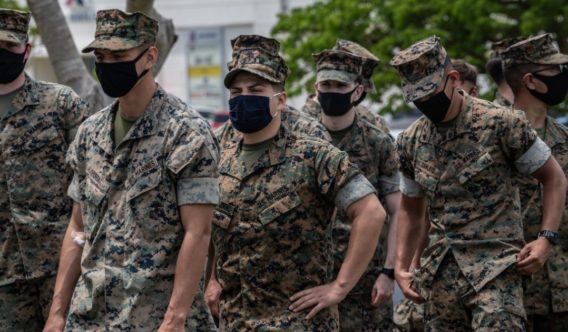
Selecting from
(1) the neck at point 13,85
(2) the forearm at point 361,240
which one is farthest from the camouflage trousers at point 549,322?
(1) the neck at point 13,85

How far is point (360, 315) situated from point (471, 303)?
69.4 inches

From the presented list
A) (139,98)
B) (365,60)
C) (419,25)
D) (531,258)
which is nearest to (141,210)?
(139,98)

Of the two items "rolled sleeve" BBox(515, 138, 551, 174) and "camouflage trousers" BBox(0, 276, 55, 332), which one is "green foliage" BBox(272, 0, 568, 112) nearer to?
"rolled sleeve" BBox(515, 138, 551, 174)

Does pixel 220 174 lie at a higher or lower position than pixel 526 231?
higher

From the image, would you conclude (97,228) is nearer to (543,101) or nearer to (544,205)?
(544,205)

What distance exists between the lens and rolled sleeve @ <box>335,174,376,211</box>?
5.73 meters

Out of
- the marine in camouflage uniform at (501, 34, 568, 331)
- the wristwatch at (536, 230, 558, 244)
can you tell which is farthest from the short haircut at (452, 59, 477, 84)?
the wristwatch at (536, 230, 558, 244)

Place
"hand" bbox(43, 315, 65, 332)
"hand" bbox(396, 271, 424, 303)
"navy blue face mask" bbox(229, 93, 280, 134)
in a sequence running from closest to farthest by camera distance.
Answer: "hand" bbox(43, 315, 65, 332) → "navy blue face mask" bbox(229, 93, 280, 134) → "hand" bbox(396, 271, 424, 303)

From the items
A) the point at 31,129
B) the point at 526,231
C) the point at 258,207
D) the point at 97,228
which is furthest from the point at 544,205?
the point at 31,129

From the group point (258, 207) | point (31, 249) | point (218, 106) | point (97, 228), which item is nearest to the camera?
point (97, 228)

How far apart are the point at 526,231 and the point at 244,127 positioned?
219 centimetres

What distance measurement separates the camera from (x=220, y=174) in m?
6.11

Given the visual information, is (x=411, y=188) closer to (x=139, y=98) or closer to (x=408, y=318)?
(x=139, y=98)

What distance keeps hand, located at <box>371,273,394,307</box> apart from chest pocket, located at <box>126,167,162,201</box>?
103 inches
